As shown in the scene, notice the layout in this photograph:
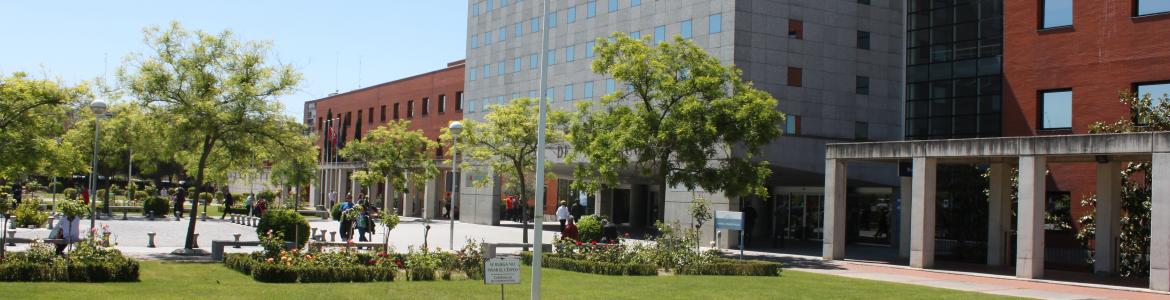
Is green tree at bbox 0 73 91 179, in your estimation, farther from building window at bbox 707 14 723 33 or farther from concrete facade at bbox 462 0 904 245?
building window at bbox 707 14 723 33

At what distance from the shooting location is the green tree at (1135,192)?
2772cm

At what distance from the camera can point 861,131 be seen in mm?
44656

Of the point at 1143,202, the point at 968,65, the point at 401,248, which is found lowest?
the point at 401,248

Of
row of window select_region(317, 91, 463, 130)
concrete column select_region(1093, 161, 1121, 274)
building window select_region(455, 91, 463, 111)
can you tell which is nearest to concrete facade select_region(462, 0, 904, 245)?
concrete column select_region(1093, 161, 1121, 274)

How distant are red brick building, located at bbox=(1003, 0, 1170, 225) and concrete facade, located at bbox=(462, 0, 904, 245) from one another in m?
9.68

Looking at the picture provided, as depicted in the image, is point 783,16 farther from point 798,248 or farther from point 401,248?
point 401,248

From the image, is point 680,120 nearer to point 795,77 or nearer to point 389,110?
point 795,77

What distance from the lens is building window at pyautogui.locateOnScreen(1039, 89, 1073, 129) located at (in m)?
32.2

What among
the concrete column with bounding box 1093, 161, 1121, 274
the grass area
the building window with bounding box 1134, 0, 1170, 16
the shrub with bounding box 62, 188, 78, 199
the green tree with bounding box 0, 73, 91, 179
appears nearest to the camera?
the grass area

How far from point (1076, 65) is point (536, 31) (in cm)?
2910

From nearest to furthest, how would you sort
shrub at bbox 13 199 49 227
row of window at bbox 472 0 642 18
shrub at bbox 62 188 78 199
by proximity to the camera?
shrub at bbox 13 199 49 227
row of window at bbox 472 0 642 18
shrub at bbox 62 188 78 199

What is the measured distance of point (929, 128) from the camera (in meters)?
40.3

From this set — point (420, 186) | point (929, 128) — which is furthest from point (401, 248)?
point (420, 186)

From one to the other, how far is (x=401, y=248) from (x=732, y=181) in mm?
10878
